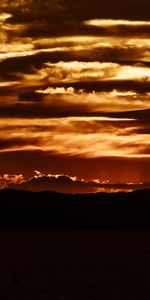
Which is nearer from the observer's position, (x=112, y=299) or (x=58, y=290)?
(x=112, y=299)

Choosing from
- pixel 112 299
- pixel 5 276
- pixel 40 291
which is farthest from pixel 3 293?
pixel 5 276

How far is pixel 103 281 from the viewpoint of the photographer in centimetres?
18825

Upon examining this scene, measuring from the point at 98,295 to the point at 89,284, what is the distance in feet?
70.3

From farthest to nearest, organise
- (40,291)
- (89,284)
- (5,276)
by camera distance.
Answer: (5,276), (89,284), (40,291)

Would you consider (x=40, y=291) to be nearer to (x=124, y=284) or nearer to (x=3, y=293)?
(x=3, y=293)

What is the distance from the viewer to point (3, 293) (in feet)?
537

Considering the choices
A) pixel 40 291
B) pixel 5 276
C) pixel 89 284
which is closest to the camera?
pixel 40 291

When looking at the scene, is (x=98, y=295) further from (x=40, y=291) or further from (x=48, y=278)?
(x=48, y=278)

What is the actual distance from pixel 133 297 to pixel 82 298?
8246 millimetres

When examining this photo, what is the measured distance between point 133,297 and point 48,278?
43.1 meters

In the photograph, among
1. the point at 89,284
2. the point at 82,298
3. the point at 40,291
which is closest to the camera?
the point at 82,298

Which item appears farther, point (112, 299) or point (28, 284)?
point (28, 284)

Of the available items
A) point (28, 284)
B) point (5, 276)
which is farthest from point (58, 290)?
point (5, 276)

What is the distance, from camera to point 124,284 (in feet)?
602
